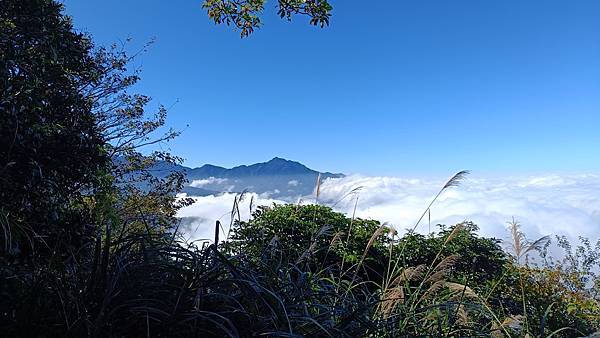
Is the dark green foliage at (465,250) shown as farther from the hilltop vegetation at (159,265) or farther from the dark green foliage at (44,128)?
the dark green foliage at (44,128)

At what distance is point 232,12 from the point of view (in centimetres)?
392

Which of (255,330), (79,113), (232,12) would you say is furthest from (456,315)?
(79,113)

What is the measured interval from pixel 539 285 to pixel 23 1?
694 centimetres

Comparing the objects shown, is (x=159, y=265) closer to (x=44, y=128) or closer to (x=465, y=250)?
(x=44, y=128)

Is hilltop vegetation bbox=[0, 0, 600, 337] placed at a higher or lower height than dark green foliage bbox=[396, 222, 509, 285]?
higher

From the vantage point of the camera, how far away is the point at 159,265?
5.05 feet

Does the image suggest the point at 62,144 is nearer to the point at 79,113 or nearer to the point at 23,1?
the point at 79,113

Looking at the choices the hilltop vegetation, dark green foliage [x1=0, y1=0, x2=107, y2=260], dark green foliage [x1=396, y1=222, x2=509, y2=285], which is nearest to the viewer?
the hilltop vegetation

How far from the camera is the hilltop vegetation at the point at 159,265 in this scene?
141cm

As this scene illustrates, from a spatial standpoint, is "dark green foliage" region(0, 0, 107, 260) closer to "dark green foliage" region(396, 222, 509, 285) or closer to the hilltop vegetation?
the hilltop vegetation

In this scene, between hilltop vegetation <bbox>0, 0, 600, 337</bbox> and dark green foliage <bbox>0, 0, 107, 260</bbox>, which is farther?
dark green foliage <bbox>0, 0, 107, 260</bbox>

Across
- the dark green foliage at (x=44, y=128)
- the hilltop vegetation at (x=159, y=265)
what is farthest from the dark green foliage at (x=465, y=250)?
the dark green foliage at (x=44, y=128)

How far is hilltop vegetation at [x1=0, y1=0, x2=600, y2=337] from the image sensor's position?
141cm

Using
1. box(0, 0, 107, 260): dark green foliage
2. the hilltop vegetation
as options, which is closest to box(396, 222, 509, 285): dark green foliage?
the hilltop vegetation
